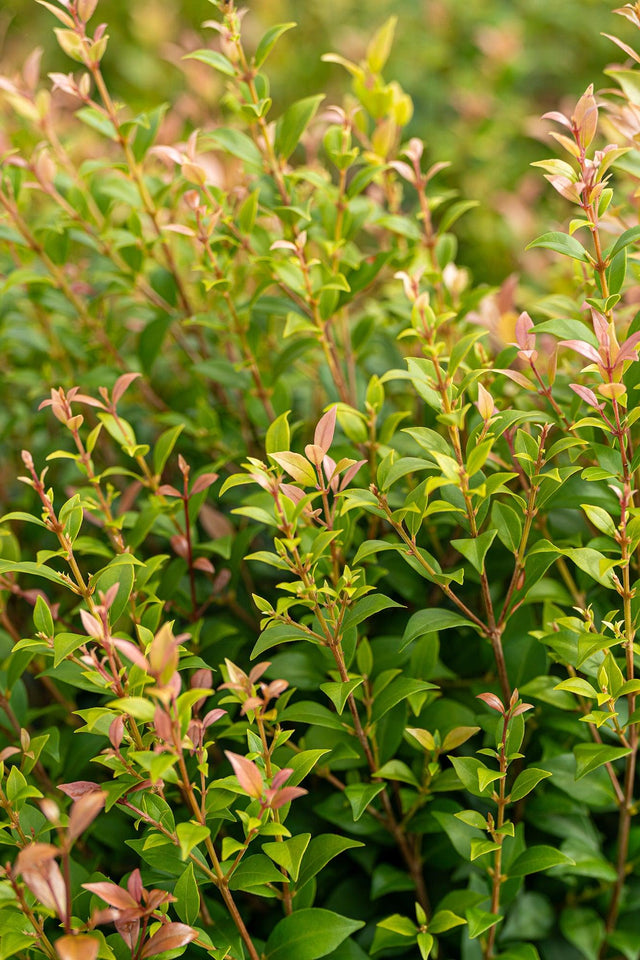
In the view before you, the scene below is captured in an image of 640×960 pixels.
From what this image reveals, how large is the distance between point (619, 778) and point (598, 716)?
393mm

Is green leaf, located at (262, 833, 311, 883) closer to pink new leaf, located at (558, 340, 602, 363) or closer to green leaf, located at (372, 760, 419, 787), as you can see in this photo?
green leaf, located at (372, 760, 419, 787)

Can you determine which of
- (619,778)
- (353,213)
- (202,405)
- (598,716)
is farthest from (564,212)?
(598,716)

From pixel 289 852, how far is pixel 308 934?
0.42ft

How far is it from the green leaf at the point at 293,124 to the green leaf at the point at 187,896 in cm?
98

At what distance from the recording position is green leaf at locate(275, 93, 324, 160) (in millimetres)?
1234

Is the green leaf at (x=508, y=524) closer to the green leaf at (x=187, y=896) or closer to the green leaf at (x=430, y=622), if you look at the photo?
the green leaf at (x=430, y=622)

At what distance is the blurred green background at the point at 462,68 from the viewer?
2633mm

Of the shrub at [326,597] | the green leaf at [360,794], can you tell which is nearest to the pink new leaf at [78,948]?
the shrub at [326,597]

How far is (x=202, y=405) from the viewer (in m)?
1.37

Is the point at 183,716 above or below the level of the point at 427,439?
below

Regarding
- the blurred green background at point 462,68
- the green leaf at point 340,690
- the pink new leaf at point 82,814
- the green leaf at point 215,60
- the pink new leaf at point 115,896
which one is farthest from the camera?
the blurred green background at point 462,68

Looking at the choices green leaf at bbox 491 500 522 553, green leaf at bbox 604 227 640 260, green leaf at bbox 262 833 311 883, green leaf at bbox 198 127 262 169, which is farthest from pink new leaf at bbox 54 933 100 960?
green leaf at bbox 198 127 262 169

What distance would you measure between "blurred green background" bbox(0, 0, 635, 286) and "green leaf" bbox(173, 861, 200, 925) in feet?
6.13

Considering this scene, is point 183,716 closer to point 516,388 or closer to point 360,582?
point 360,582
